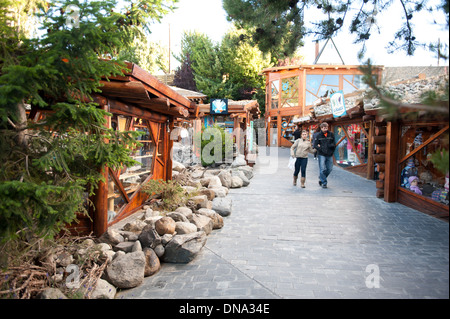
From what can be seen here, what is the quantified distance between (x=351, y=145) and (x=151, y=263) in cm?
1098

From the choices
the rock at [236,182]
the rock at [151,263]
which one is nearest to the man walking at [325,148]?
the rock at [236,182]

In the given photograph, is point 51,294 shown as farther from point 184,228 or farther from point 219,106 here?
point 219,106

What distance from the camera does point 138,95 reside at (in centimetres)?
437

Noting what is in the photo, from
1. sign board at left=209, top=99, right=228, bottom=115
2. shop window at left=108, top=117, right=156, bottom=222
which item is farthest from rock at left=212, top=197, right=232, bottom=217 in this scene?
sign board at left=209, top=99, right=228, bottom=115

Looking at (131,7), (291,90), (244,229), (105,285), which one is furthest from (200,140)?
(291,90)

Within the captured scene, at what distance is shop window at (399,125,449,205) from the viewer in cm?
596

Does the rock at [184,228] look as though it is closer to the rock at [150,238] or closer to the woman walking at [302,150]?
the rock at [150,238]

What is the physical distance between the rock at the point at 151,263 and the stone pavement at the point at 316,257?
84 millimetres

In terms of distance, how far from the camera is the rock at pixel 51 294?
2.79m

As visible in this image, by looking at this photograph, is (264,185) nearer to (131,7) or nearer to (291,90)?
(131,7)

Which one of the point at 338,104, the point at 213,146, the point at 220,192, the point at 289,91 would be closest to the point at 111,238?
the point at 220,192

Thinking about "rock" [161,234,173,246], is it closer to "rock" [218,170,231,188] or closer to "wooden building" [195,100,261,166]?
"rock" [218,170,231,188]

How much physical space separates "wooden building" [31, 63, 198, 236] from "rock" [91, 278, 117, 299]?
0.88m
